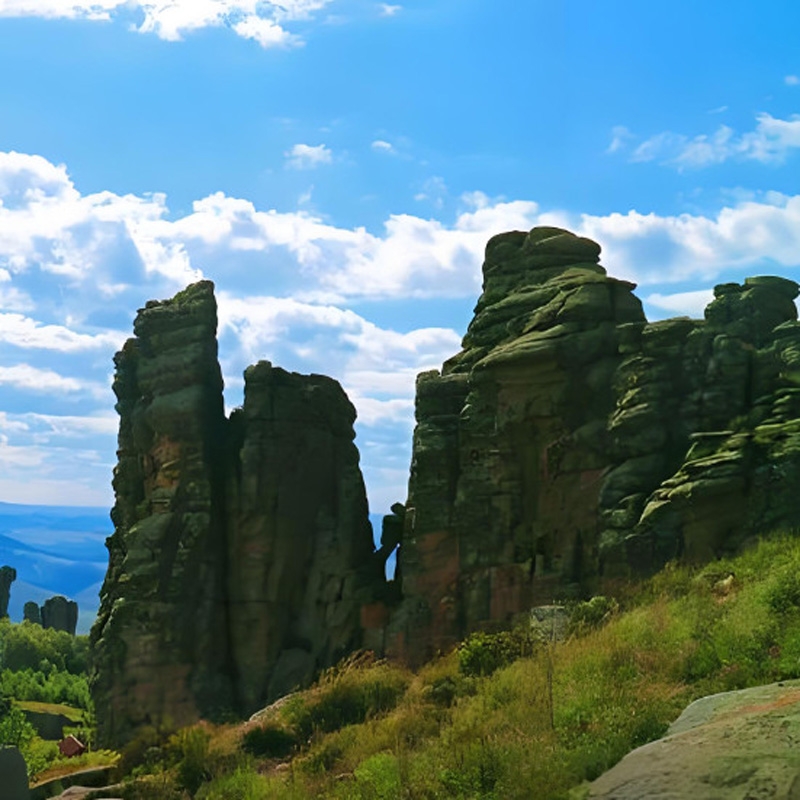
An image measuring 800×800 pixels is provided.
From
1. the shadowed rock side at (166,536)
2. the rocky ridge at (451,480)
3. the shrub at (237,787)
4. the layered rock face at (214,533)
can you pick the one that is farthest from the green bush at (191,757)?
the layered rock face at (214,533)

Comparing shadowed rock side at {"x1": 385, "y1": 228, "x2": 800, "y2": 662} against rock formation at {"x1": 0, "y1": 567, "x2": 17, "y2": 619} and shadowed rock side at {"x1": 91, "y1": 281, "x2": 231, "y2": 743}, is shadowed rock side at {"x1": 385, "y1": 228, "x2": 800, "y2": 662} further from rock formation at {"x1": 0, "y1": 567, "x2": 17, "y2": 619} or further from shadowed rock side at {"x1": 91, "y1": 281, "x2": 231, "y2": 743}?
rock formation at {"x1": 0, "y1": 567, "x2": 17, "y2": 619}

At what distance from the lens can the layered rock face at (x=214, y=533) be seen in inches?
1720

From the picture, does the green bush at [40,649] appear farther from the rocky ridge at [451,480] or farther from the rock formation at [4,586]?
the rocky ridge at [451,480]

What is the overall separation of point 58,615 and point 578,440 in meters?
76.8

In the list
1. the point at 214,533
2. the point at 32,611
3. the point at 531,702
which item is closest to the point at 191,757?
the point at 531,702

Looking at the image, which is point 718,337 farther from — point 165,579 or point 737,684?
point 165,579

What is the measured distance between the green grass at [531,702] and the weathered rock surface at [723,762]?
1128mm

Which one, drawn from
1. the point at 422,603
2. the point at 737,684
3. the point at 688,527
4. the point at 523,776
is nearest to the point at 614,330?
the point at 688,527

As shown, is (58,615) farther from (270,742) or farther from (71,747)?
(270,742)

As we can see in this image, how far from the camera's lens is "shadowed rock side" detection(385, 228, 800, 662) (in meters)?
31.4

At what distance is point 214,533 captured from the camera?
152 ft

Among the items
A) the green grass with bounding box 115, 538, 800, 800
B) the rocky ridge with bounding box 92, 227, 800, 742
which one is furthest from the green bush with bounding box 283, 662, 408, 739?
the rocky ridge with bounding box 92, 227, 800, 742

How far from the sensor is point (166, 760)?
68.5ft

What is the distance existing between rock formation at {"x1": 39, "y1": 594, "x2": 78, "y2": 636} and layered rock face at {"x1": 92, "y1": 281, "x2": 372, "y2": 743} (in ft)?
189
